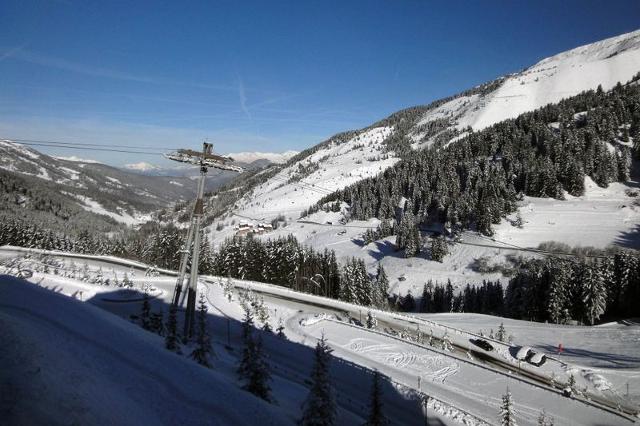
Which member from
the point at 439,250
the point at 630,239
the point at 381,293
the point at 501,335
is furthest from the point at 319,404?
the point at 630,239

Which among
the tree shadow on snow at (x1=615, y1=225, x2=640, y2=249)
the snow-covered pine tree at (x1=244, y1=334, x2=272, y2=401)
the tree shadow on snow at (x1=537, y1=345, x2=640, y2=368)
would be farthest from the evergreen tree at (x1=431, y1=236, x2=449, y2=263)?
the snow-covered pine tree at (x1=244, y1=334, x2=272, y2=401)

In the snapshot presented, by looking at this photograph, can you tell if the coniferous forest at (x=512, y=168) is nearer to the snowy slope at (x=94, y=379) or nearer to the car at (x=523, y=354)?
the car at (x=523, y=354)

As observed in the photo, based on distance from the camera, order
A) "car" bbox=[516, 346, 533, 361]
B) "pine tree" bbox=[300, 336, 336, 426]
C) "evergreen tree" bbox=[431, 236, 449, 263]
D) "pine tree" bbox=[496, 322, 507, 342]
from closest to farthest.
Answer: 1. "pine tree" bbox=[300, 336, 336, 426]
2. "car" bbox=[516, 346, 533, 361]
3. "pine tree" bbox=[496, 322, 507, 342]
4. "evergreen tree" bbox=[431, 236, 449, 263]

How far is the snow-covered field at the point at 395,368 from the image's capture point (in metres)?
23.7

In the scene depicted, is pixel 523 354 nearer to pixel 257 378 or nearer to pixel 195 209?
pixel 257 378

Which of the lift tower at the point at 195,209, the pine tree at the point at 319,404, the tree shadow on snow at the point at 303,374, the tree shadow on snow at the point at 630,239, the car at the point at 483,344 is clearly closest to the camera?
the pine tree at the point at 319,404

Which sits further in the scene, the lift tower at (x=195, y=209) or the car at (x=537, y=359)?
the car at (x=537, y=359)

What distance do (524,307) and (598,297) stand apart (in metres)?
11.5

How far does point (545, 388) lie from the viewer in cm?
2895

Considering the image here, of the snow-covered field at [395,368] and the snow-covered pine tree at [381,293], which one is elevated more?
the snow-covered field at [395,368]

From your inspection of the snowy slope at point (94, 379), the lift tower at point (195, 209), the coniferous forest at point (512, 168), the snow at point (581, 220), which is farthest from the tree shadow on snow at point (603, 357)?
the coniferous forest at point (512, 168)

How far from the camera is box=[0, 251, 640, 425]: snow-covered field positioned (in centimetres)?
2370

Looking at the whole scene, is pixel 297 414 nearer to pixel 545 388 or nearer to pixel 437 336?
pixel 545 388

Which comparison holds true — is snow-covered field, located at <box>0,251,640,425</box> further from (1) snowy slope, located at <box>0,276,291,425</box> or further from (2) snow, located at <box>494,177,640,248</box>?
(2) snow, located at <box>494,177,640,248</box>
